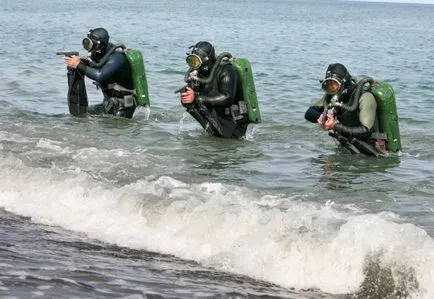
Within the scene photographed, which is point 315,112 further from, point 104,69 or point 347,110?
point 104,69

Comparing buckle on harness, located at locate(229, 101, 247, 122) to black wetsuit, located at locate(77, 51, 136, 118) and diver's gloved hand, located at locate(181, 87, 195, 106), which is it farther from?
black wetsuit, located at locate(77, 51, 136, 118)

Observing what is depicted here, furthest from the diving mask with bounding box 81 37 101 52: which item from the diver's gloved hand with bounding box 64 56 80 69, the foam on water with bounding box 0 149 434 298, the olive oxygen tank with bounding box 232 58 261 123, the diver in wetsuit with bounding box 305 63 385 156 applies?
the diver in wetsuit with bounding box 305 63 385 156

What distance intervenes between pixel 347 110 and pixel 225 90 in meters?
1.74

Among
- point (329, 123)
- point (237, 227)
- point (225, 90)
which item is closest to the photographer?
point (237, 227)

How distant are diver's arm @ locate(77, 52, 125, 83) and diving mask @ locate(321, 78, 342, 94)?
3464mm

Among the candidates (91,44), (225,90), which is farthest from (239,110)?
(91,44)

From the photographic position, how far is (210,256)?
6047mm

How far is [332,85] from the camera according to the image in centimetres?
880

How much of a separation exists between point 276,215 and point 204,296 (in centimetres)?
180

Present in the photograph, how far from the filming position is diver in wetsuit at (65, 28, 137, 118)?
435 inches

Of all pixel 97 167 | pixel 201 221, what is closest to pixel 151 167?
pixel 97 167

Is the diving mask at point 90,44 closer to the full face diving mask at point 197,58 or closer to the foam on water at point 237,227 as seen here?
the full face diving mask at point 197,58

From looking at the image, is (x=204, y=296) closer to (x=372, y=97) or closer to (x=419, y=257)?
(x=419, y=257)

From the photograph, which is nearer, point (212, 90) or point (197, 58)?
point (197, 58)
